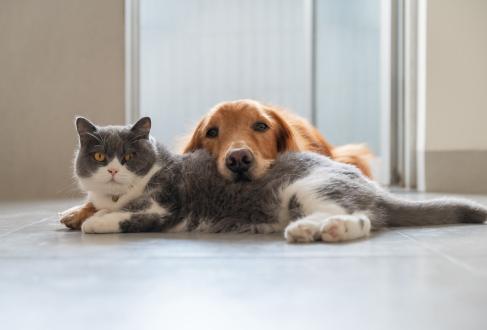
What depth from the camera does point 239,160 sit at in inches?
65.6

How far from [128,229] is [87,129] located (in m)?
0.34

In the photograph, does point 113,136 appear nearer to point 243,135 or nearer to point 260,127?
point 243,135

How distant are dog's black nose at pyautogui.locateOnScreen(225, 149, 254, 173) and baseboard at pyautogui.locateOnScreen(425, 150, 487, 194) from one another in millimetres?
1955

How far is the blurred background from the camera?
3.31m

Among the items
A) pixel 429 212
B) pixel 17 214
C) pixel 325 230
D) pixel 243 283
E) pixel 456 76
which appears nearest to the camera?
pixel 243 283

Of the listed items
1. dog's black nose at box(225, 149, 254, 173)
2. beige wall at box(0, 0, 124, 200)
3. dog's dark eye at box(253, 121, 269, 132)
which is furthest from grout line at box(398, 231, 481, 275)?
beige wall at box(0, 0, 124, 200)

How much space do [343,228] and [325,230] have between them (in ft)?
0.16

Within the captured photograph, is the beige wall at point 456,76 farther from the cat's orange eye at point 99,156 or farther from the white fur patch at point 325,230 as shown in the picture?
the cat's orange eye at point 99,156

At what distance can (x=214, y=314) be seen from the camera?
778 millimetres

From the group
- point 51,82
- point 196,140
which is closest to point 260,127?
point 196,140

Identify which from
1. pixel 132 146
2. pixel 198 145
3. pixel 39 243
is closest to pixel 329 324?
pixel 39 243

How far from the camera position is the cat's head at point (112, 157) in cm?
164

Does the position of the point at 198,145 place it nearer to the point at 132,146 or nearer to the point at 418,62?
the point at 132,146

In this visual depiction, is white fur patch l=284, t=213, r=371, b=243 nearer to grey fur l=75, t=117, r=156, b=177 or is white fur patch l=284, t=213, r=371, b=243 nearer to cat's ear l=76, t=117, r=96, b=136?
grey fur l=75, t=117, r=156, b=177
